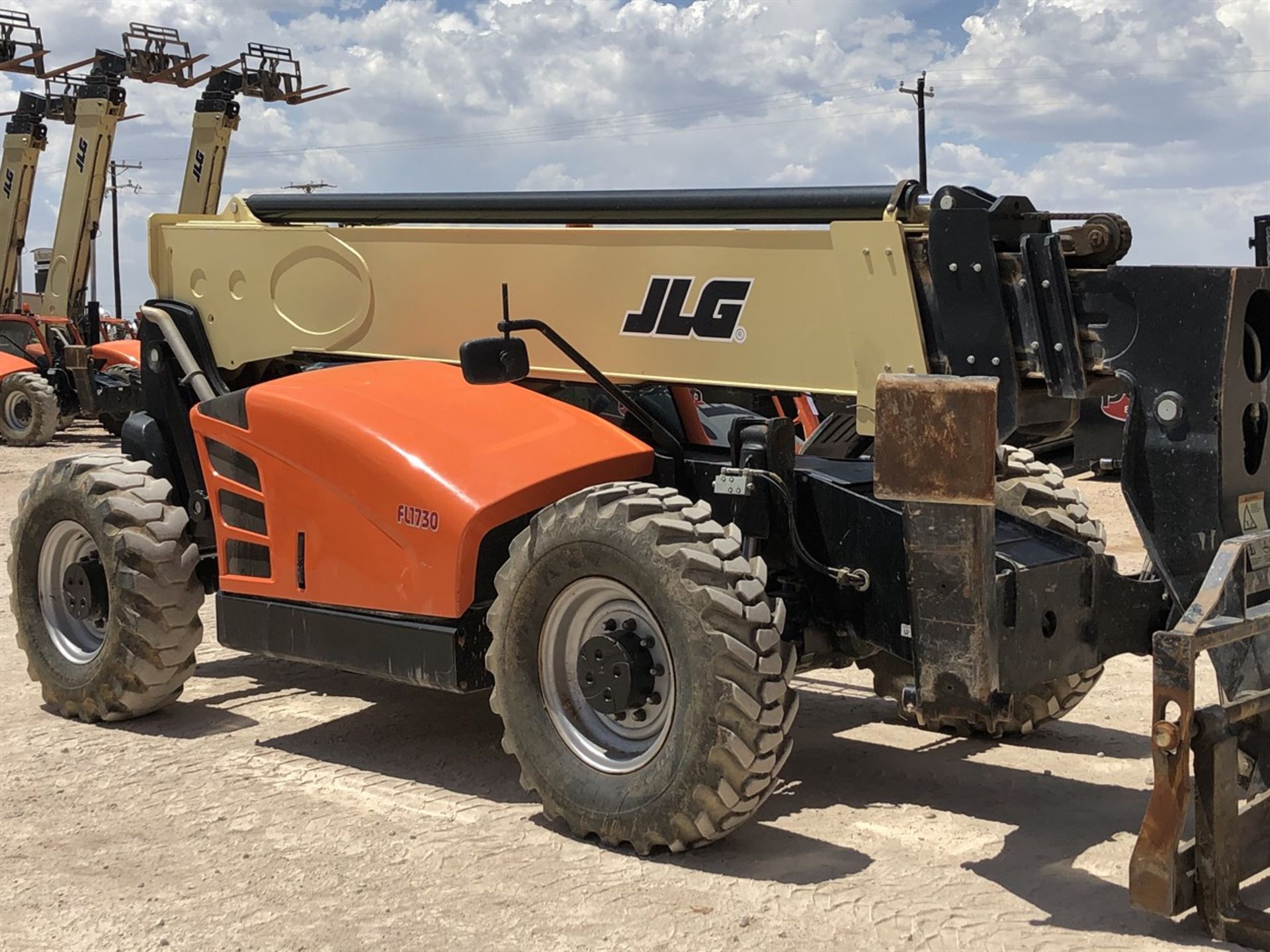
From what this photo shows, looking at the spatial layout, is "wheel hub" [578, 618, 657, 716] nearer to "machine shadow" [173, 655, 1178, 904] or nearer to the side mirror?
"machine shadow" [173, 655, 1178, 904]

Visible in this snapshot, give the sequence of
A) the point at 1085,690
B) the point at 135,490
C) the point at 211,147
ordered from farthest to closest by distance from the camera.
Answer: the point at 211,147
the point at 135,490
the point at 1085,690

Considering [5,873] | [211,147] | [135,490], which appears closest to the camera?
[5,873]

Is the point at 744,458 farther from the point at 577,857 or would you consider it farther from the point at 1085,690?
the point at 1085,690

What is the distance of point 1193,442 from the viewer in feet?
15.9

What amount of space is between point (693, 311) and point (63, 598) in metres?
3.66

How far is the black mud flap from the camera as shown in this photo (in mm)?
4305

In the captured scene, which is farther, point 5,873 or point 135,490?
point 135,490

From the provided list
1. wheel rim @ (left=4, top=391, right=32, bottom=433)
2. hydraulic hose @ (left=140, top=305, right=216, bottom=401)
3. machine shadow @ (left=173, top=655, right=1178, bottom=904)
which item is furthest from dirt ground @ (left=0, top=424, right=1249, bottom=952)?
wheel rim @ (left=4, top=391, right=32, bottom=433)

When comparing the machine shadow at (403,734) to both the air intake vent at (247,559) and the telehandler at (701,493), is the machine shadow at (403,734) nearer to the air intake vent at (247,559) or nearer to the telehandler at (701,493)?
the telehandler at (701,493)

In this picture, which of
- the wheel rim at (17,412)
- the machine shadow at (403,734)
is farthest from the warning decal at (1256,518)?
the wheel rim at (17,412)

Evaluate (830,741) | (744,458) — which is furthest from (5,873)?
(830,741)

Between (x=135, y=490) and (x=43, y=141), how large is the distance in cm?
2363

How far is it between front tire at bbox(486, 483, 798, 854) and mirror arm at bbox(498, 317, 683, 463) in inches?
27.4

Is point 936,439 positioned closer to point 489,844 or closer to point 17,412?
point 489,844
